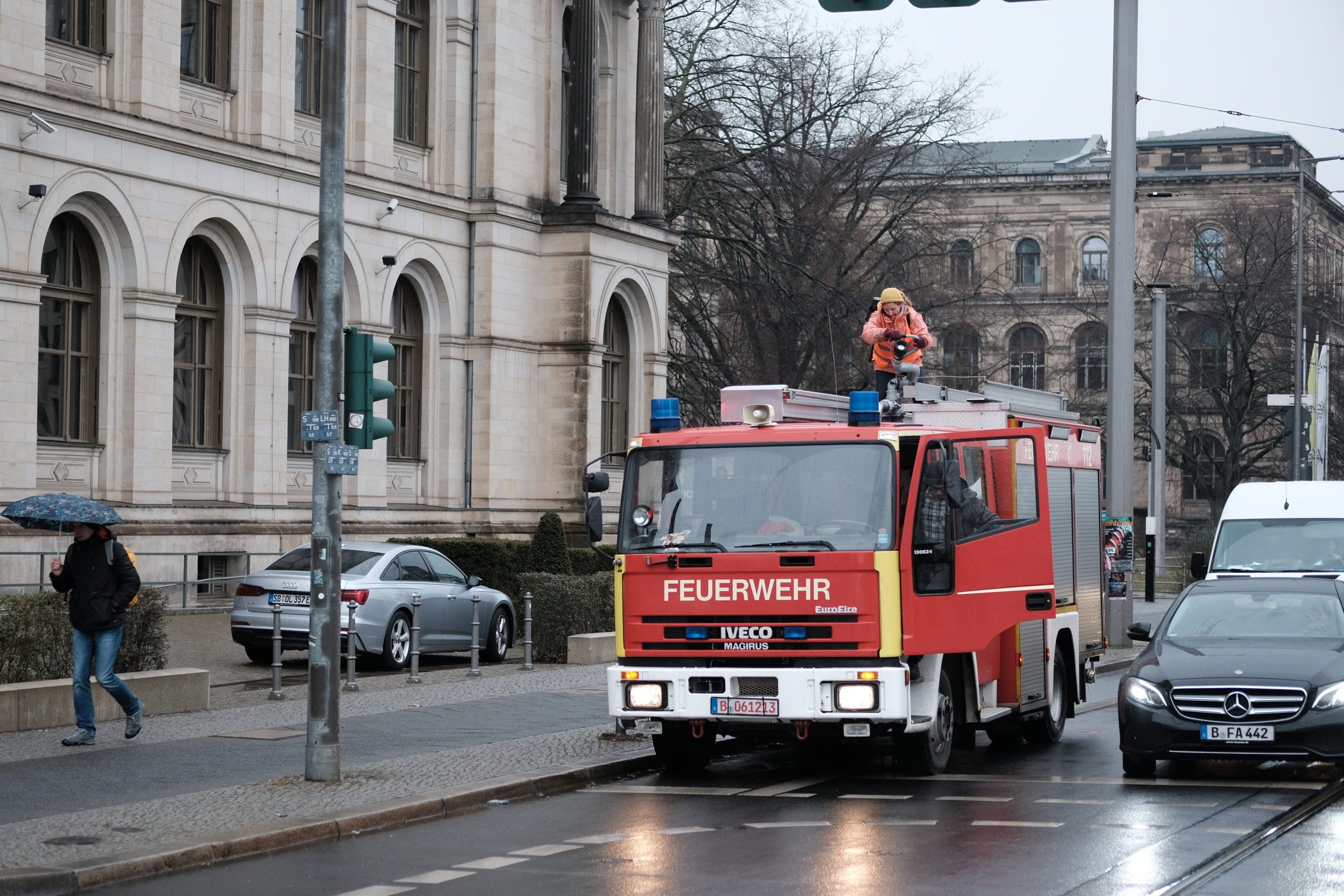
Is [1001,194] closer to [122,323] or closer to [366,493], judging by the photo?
[366,493]

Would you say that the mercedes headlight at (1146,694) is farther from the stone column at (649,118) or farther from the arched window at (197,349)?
the stone column at (649,118)

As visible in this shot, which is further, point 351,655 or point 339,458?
point 351,655

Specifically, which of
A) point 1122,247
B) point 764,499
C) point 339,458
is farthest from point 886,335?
point 1122,247

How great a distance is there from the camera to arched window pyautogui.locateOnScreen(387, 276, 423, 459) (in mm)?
37250

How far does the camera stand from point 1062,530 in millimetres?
16203

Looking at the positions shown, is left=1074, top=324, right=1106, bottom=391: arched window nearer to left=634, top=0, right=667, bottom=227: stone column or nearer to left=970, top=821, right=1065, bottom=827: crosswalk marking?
left=634, top=0, right=667, bottom=227: stone column

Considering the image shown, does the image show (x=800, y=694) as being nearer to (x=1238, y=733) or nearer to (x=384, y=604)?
(x=1238, y=733)

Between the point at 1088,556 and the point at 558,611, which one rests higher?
the point at 1088,556

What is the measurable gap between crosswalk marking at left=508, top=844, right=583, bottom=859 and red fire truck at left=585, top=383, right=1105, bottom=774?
2.44 metres

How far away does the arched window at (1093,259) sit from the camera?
9238 centimetres

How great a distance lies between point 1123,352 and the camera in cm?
2697

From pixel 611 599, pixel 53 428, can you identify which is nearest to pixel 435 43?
pixel 53 428

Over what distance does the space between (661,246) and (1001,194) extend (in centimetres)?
5493

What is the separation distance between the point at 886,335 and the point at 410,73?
23.0m
